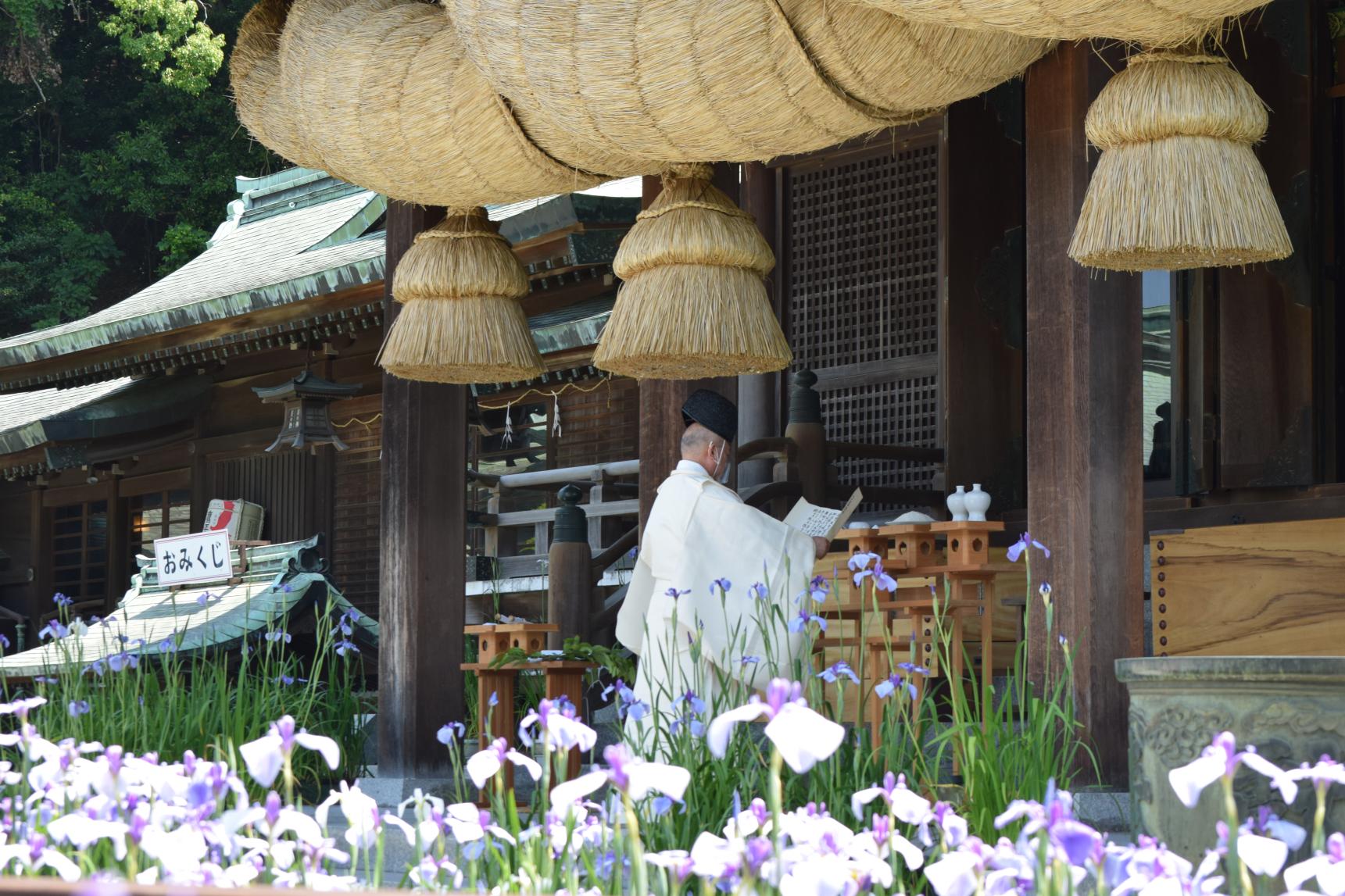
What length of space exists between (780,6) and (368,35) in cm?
143

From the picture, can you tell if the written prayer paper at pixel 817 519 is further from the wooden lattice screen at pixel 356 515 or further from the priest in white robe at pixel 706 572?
the wooden lattice screen at pixel 356 515

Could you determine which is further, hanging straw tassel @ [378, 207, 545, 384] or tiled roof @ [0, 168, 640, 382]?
tiled roof @ [0, 168, 640, 382]

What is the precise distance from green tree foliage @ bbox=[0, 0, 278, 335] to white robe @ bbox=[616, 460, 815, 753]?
17.1 m

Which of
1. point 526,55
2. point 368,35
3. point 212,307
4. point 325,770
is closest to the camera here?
point 526,55

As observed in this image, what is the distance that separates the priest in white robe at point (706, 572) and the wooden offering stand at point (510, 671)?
0.40 metres

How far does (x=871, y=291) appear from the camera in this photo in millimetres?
7527

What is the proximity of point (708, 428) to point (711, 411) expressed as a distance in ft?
0.17

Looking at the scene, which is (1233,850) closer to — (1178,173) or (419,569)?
(1178,173)

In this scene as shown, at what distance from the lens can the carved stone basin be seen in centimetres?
270

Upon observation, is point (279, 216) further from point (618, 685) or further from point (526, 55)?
point (618, 685)

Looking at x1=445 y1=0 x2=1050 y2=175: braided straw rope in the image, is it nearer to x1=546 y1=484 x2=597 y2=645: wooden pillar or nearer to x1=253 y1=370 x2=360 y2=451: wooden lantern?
x1=546 y1=484 x2=597 y2=645: wooden pillar

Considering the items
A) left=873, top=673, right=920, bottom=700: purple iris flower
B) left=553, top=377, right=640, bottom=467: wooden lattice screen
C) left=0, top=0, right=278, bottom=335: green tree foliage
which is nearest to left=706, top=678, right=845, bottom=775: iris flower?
left=873, top=673, right=920, bottom=700: purple iris flower

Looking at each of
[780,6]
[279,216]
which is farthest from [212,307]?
[780,6]

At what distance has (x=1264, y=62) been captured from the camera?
620 centimetres
